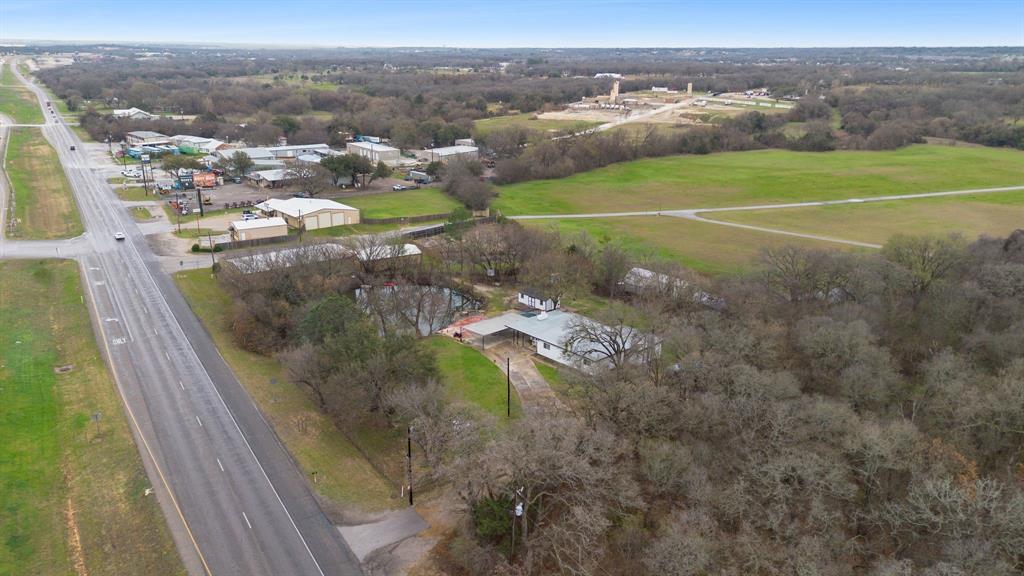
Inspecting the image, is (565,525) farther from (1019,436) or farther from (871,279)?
(871,279)

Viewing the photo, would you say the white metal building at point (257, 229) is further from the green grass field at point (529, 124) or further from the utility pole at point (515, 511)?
the green grass field at point (529, 124)

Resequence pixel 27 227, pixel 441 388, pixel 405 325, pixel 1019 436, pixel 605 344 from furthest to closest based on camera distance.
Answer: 1. pixel 27 227
2. pixel 405 325
3. pixel 605 344
4. pixel 441 388
5. pixel 1019 436

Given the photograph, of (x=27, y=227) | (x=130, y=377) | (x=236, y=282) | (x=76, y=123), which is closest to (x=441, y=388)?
(x=130, y=377)

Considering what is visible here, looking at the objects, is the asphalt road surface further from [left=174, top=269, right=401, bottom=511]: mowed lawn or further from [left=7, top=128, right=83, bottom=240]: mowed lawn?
[left=7, top=128, right=83, bottom=240]: mowed lawn

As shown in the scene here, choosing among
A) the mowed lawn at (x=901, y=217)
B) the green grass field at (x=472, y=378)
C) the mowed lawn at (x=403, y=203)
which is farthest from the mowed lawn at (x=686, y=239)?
the green grass field at (x=472, y=378)

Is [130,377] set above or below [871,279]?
below

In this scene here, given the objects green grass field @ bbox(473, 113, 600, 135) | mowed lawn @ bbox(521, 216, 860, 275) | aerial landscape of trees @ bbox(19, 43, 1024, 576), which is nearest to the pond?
aerial landscape of trees @ bbox(19, 43, 1024, 576)

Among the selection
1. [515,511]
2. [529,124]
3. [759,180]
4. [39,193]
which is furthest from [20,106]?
[515,511]
